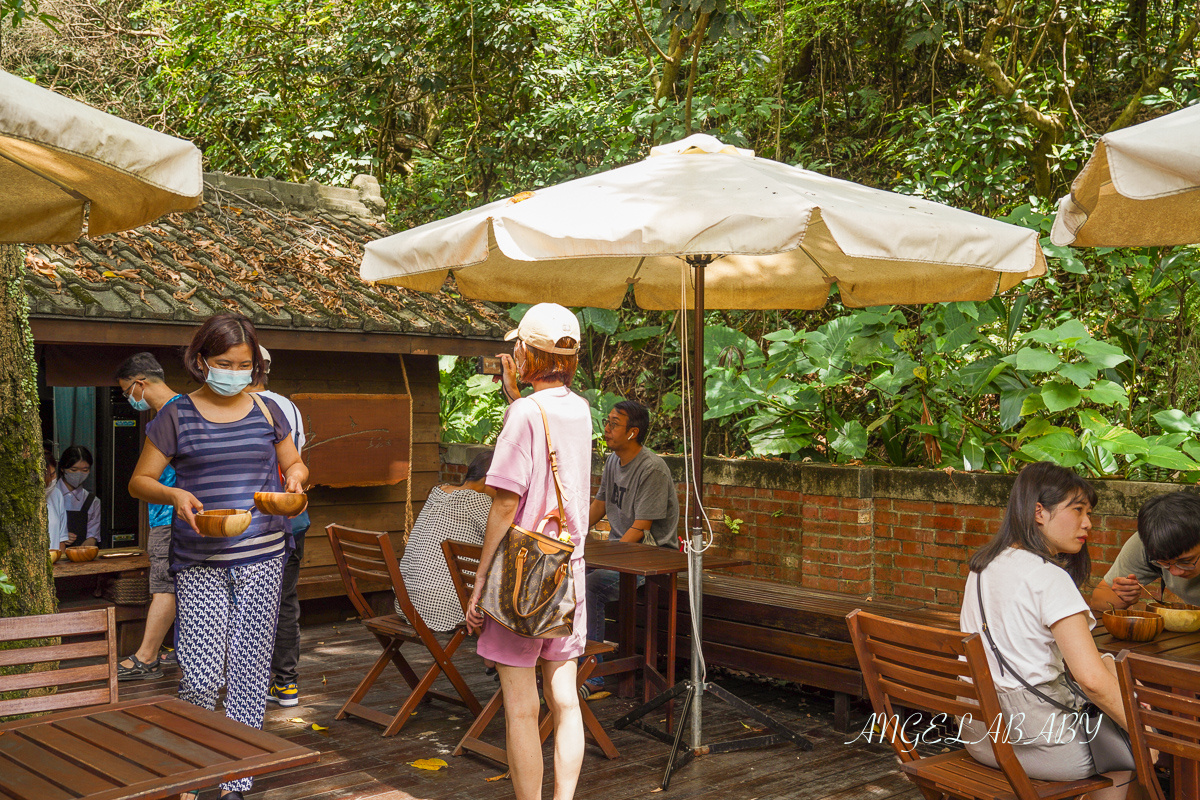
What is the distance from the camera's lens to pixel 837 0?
929 cm

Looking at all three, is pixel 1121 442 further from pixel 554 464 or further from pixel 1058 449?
pixel 554 464

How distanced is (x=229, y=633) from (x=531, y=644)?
1.14 meters

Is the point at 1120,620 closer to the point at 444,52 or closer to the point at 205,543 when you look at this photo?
the point at 205,543

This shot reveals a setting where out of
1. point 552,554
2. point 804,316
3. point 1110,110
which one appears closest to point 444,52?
point 804,316

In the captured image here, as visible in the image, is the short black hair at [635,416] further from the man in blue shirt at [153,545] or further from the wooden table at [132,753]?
the wooden table at [132,753]

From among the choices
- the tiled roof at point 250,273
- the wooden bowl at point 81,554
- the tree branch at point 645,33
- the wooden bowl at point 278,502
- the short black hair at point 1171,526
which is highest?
the tree branch at point 645,33

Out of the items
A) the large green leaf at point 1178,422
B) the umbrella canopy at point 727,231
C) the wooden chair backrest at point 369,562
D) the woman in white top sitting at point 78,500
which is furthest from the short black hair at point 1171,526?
the woman in white top sitting at point 78,500

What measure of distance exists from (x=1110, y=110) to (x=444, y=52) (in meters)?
6.26

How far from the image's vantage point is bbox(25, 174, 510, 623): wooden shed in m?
5.92

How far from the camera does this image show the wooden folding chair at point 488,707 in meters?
4.23

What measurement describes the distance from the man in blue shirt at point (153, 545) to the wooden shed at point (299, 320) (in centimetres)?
52

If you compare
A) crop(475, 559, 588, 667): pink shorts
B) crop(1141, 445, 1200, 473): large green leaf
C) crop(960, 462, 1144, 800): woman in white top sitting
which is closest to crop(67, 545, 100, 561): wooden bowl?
crop(475, 559, 588, 667): pink shorts

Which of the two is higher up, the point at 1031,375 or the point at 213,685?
the point at 1031,375

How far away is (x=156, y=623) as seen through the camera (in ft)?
17.9
